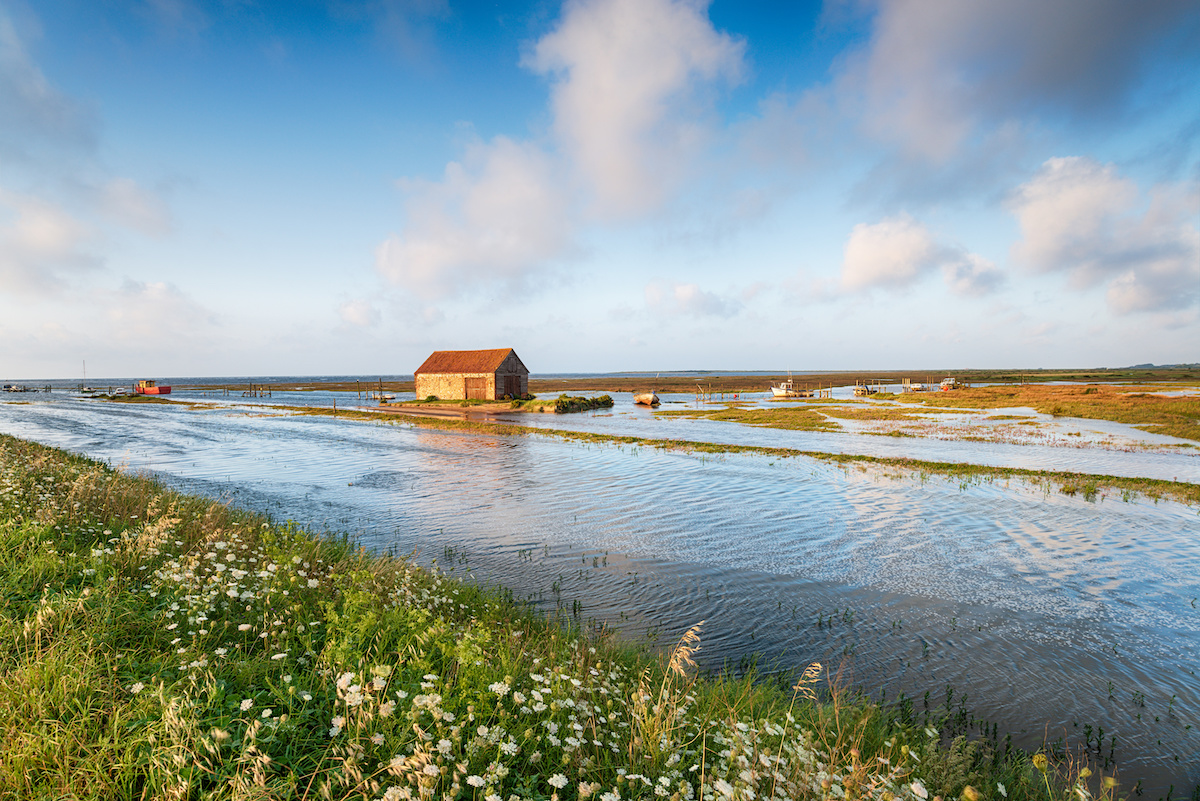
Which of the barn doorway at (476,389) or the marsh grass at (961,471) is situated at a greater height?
the barn doorway at (476,389)

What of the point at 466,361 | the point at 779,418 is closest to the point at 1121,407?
the point at 779,418

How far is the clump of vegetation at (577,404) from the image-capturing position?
54.4 m

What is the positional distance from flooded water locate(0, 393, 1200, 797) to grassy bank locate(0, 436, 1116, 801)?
140 centimetres

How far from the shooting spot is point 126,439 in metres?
31.7

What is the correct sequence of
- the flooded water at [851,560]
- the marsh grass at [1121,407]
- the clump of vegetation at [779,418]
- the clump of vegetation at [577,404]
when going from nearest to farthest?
the flooded water at [851,560] < the marsh grass at [1121,407] < the clump of vegetation at [779,418] < the clump of vegetation at [577,404]

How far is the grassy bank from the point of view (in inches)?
121

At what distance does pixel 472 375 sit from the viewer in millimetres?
A: 60969

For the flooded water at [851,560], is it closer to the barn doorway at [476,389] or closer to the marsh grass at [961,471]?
the marsh grass at [961,471]

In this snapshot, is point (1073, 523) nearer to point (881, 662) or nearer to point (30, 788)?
point (881, 662)

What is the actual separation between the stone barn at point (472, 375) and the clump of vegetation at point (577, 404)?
7.48 meters

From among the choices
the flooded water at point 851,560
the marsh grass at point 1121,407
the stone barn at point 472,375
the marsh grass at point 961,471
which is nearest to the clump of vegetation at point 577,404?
the stone barn at point 472,375

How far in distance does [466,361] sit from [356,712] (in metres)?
61.0

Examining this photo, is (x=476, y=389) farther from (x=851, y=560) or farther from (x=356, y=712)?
(x=356, y=712)

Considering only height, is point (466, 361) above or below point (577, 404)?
above
